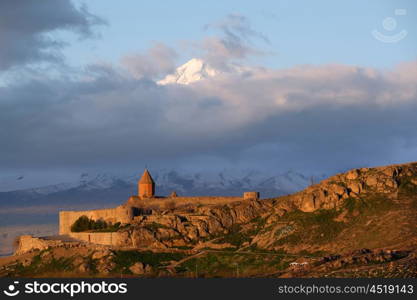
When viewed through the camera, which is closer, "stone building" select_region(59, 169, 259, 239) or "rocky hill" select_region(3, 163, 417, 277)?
"rocky hill" select_region(3, 163, 417, 277)

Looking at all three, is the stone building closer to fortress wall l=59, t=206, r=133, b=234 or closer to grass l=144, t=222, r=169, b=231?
fortress wall l=59, t=206, r=133, b=234

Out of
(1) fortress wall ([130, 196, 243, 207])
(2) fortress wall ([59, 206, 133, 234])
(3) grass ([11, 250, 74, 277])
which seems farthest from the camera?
(1) fortress wall ([130, 196, 243, 207])

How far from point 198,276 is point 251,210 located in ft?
63.5

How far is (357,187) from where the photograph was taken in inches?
4658

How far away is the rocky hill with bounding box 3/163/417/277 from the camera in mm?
106875

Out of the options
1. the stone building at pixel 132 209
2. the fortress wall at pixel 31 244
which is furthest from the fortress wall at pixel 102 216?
the fortress wall at pixel 31 244

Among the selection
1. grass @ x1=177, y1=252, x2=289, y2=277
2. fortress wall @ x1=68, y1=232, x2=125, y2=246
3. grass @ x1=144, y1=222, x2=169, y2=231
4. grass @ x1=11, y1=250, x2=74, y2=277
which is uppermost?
grass @ x1=144, y1=222, x2=169, y2=231

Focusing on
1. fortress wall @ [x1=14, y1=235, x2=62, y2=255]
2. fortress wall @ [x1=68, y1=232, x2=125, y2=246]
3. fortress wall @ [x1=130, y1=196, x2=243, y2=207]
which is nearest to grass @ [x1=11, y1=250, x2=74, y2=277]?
fortress wall @ [x1=14, y1=235, x2=62, y2=255]

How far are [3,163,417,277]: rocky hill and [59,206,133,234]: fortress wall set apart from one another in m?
2.67

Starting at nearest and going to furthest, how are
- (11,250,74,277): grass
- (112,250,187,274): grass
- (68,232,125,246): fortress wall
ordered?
(112,250,187,274): grass
(11,250,74,277): grass
(68,232,125,246): fortress wall

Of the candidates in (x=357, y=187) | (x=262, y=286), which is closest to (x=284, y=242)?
(x=357, y=187)

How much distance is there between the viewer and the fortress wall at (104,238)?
12012 cm

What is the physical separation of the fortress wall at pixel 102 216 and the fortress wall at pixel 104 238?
15.9 ft

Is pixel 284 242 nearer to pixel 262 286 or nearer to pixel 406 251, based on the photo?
pixel 406 251
